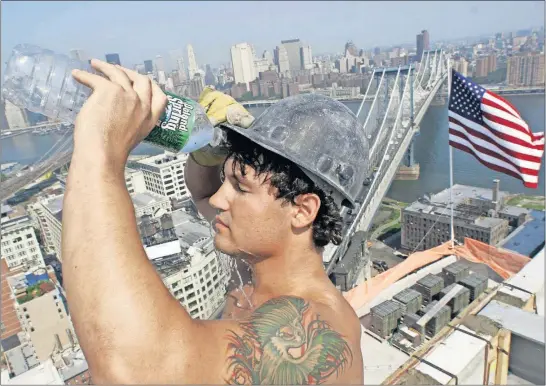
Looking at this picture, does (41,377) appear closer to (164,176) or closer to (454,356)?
(454,356)

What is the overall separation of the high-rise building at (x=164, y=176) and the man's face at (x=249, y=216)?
37.5ft

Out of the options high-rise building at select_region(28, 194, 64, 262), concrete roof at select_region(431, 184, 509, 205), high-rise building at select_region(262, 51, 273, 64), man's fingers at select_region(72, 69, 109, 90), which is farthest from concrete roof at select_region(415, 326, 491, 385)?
high-rise building at select_region(262, 51, 273, 64)

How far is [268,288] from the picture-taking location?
0.79 m

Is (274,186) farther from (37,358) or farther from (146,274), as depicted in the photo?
A: (37,358)

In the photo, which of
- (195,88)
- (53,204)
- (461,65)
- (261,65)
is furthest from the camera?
(461,65)

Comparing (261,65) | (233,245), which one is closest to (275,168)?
(233,245)

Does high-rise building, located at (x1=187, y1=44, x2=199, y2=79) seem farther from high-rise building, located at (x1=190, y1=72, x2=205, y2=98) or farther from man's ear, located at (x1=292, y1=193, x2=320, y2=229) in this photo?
man's ear, located at (x1=292, y1=193, x2=320, y2=229)

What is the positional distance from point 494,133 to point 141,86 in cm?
336

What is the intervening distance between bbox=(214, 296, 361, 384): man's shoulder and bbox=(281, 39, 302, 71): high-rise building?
2057 cm

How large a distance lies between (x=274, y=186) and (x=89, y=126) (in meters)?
0.32

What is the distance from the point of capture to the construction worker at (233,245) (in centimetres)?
44

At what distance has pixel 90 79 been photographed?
1.63 feet

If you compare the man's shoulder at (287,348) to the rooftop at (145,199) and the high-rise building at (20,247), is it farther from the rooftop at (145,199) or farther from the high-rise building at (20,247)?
the high-rise building at (20,247)

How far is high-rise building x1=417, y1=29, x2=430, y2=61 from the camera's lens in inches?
719
